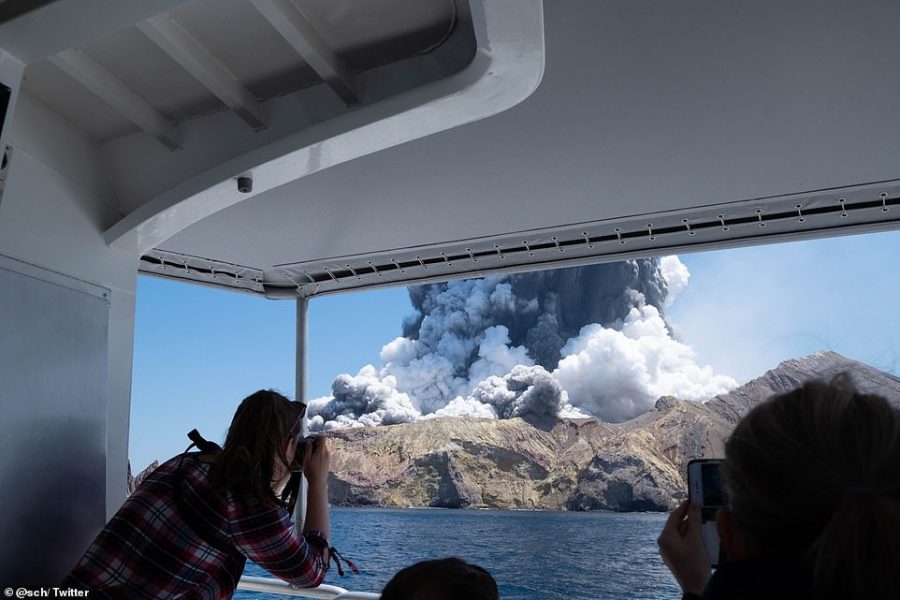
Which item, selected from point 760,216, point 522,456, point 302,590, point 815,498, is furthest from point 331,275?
point 522,456

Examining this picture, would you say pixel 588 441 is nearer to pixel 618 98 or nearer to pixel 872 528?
pixel 618 98

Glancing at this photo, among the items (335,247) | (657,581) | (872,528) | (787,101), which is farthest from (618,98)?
(657,581)

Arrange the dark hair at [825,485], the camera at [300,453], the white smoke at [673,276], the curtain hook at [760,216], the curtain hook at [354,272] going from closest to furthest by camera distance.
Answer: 1. the dark hair at [825,485]
2. the camera at [300,453]
3. the curtain hook at [760,216]
4. the curtain hook at [354,272]
5. the white smoke at [673,276]

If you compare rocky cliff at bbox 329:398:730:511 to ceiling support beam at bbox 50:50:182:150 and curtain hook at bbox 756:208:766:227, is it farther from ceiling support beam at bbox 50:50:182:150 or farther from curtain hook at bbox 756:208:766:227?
ceiling support beam at bbox 50:50:182:150

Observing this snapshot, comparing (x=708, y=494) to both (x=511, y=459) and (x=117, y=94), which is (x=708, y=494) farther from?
(x=511, y=459)

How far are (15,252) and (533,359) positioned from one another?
26.2m

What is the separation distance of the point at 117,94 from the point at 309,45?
0.60 metres

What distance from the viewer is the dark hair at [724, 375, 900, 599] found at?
1.44 feet

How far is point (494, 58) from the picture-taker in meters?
1.57

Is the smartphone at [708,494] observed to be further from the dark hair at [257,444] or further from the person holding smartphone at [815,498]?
the dark hair at [257,444]

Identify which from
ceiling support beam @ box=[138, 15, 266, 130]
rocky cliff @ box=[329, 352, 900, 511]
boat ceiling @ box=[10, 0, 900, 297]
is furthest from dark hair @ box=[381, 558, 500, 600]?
rocky cliff @ box=[329, 352, 900, 511]

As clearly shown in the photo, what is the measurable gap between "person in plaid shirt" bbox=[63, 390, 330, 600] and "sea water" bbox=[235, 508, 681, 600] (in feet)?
73.0

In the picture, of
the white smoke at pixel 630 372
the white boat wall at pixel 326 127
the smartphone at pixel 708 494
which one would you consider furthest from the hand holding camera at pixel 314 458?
the white smoke at pixel 630 372

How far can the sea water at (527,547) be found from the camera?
22578 mm
